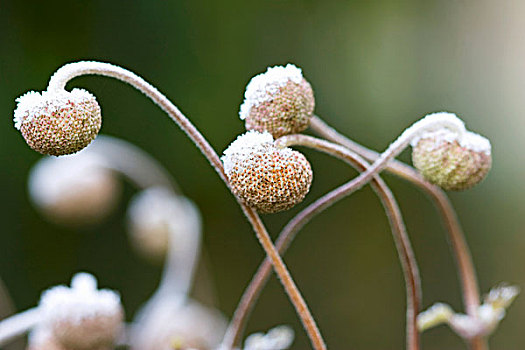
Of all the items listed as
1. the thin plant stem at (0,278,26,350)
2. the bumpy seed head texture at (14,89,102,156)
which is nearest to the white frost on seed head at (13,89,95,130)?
the bumpy seed head texture at (14,89,102,156)

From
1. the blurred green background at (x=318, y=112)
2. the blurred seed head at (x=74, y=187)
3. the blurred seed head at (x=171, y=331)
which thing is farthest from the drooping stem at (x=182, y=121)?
the blurred green background at (x=318, y=112)

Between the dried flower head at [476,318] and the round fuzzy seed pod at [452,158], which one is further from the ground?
the round fuzzy seed pod at [452,158]

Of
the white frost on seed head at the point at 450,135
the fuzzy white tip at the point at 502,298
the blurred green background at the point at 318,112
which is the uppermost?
the blurred green background at the point at 318,112

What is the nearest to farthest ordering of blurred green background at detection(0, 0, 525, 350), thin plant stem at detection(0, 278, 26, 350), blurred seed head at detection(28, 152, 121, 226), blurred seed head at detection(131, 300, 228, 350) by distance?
blurred seed head at detection(131, 300, 228, 350) < blurred seed head at detection(28, 152, 121, 226) < thin plant stem at detection(0, 278, 26, 350) < blurred green background at detection(0, 0, 525, 350)

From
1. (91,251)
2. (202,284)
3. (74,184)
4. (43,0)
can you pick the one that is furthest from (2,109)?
(74,184)

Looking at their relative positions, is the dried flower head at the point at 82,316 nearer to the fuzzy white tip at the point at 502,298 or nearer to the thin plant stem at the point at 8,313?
the fuzzy white tip at the point at 502,298

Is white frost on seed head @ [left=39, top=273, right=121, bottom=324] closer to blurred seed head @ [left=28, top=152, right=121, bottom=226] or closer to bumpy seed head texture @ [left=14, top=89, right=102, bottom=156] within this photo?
bumpy seed head texture @ [left=14, top=89, right=102, bottom=156]

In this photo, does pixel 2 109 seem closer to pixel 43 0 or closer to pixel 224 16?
pixel 43 0
